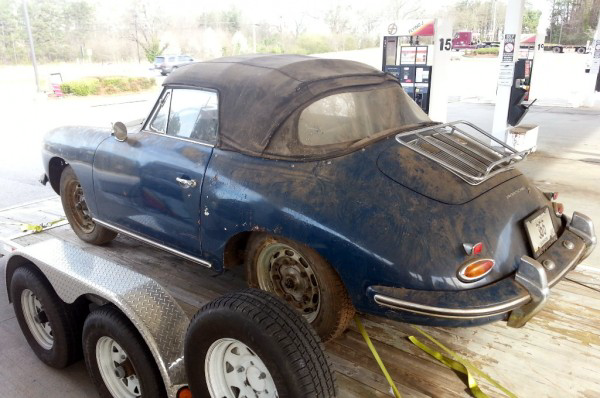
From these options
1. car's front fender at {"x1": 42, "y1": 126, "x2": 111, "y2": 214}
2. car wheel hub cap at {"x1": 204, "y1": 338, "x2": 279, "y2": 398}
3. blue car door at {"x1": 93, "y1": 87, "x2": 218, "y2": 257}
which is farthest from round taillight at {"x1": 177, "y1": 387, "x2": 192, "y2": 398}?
car's front fender at {"x1": 42, "y1": 126, "x2": 111, "y2": 214}

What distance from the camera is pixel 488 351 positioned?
Result: 2785mm

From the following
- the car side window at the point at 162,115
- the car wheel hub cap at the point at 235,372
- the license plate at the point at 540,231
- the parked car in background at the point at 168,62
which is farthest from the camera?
the parked car in background at the point at 168,62

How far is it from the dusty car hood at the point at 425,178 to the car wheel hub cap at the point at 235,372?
48.2 inches

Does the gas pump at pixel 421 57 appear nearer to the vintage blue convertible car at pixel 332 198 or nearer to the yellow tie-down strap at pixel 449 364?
the vintage blue convertible car at pixel 332 198

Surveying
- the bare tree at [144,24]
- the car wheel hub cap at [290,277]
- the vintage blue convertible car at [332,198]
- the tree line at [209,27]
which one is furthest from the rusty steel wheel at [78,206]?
the bare tree at [144,24]

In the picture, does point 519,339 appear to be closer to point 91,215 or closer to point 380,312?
point 380,312

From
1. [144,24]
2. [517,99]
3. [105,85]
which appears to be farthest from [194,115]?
[144,24]

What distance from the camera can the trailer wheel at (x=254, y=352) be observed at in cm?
190

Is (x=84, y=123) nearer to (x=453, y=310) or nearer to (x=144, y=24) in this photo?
(x=453, y=310)

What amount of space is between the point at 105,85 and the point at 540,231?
26.9m

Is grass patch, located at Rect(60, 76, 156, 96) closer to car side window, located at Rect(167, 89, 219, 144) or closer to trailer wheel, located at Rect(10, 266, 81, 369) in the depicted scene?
car side window, located at Rect(167, 89, 219, 144)

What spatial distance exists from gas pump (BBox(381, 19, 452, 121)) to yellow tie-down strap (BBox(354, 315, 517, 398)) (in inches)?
321

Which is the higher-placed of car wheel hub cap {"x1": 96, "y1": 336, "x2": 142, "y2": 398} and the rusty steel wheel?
the rusty steel wheel

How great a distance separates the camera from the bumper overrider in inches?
90.2
